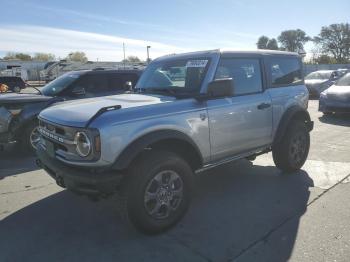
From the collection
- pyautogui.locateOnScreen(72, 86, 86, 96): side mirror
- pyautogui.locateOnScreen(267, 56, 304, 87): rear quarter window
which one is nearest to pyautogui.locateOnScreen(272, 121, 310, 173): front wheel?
pyautogui.locateOnScreen(267, 56, 304, 87): rear quarter window

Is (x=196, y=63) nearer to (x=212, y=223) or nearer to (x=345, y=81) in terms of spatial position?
(x=212, y=223)

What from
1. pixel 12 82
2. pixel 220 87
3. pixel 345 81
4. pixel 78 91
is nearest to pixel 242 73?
pixel 220 87

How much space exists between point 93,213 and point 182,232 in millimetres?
1189

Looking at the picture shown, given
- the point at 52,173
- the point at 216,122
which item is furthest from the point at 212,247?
the point at 52,173

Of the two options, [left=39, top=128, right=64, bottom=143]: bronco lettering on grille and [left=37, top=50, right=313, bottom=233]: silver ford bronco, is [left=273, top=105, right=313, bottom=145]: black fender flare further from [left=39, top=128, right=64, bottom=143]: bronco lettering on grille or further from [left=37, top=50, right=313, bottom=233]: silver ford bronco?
→ [left=39, top=128, right=64, bottom=143]: bronco lettering on grille

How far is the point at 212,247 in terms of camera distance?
341 cm

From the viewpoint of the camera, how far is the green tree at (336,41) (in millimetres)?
77375

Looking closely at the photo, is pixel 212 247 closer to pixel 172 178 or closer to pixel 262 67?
pixel 172 178

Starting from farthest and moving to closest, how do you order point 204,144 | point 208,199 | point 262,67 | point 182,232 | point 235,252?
point 262,67 < point 208,199 < point 204,144 < point 182,232 < point 235,252

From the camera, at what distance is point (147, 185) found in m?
3.52

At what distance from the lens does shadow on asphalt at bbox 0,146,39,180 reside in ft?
20.1

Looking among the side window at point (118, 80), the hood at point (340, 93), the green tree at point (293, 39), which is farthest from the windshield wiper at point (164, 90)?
the green tree at point (293, 39)

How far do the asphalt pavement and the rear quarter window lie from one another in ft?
4.84

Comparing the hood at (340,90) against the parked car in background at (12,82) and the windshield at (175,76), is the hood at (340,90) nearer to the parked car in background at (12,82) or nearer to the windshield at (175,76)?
the windshield at (175,76)
